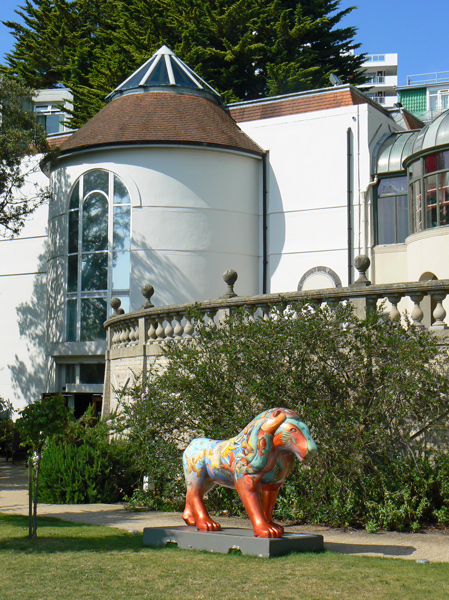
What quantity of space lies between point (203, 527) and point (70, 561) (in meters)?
1.60

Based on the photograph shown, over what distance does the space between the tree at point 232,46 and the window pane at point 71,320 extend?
12.6 metres

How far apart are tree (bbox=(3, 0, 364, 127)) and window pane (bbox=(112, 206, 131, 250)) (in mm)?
11366

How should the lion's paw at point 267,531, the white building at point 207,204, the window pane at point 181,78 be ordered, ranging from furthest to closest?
1. the window pane at point 181,78
2. the white building at point 207,204
3. the lion's paw at point 267,531

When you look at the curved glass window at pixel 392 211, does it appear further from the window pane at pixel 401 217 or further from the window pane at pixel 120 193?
the window pane at pixel 120 193

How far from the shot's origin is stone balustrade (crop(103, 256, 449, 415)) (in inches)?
438

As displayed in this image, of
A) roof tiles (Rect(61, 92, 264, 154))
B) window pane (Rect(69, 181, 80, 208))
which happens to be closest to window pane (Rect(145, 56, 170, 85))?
roof tiles (Rect(61, 92, 264, 154))

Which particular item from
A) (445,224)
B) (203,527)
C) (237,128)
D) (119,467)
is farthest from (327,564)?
(237,128)

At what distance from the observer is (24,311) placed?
97.7 feet

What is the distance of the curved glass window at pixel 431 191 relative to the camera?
19812 mm

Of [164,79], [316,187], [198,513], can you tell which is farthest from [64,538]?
[164,79]

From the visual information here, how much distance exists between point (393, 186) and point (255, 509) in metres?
17.0

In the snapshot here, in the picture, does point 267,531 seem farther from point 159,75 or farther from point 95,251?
point 159,75

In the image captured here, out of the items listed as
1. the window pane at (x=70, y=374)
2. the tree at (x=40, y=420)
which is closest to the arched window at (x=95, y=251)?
the window pane at (x=70, y=374)

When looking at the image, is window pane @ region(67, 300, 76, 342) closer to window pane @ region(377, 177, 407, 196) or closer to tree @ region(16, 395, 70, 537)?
window pane @ region(377, 177, 407, 196)
